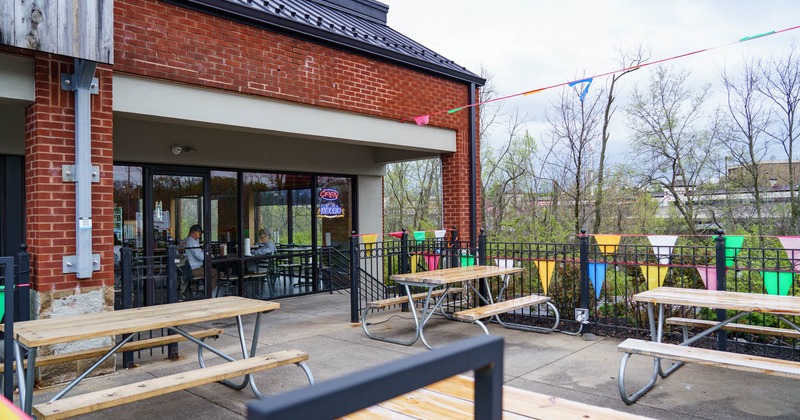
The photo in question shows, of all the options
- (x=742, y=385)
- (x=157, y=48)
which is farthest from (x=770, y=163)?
(x=157, y=48)

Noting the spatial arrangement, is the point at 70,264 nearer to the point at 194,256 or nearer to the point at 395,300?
the point at 395,300

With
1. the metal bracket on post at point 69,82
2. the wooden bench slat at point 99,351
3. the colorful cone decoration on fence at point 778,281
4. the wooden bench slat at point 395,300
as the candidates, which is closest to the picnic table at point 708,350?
the colorful cone decoration on fence at point 778,281

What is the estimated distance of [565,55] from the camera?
62.8 feet

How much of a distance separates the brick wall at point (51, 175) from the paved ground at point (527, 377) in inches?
44.0

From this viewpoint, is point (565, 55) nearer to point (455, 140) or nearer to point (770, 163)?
point (770, 163)

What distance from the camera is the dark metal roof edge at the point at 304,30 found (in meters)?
6.16

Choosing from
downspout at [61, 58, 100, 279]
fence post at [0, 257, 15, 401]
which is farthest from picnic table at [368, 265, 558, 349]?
fence post at [0, 257, 15, 401]

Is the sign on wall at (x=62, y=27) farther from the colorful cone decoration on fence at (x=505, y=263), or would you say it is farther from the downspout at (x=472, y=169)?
the downspout at (x=472, y=169)

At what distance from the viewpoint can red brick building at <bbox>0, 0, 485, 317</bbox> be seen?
16.0ft

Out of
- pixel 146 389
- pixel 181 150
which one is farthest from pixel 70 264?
pixel 181 150

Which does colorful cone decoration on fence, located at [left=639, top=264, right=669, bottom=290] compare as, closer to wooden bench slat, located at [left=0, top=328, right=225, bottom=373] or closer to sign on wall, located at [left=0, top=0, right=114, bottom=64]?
wooden bench slat, located at [left=0, top=328, right=225, bottom=373]

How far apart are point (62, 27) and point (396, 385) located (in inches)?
203

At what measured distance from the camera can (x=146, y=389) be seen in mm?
3287

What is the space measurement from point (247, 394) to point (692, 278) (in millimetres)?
5463
